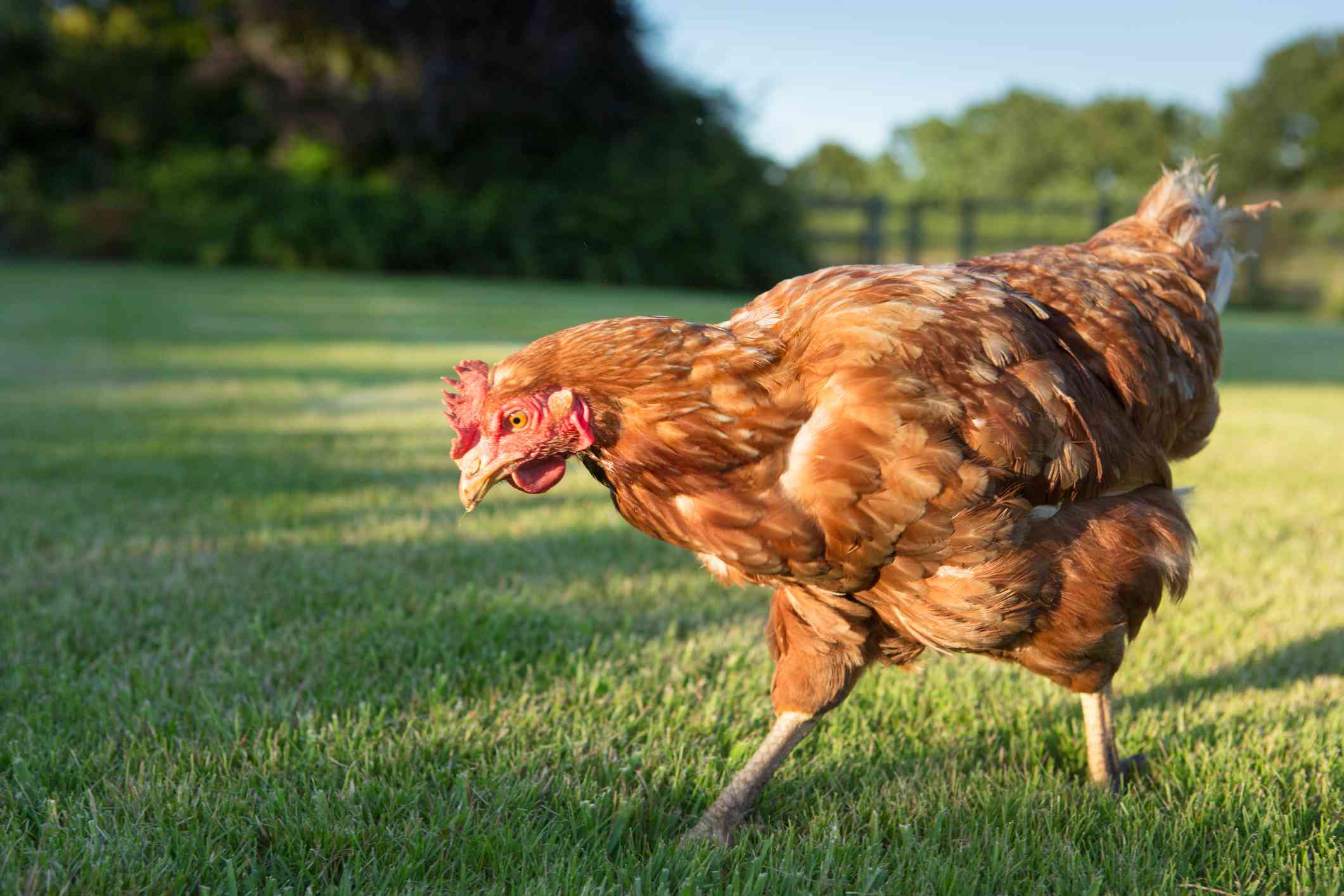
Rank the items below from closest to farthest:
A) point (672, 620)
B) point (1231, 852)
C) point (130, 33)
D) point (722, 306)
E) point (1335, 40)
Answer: point (1231, 852) < point (672, 620) < point (722, 306) < point (130, 33) < point (1335, 40)

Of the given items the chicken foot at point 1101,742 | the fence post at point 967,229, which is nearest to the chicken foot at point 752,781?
the chicken foot at point 1101,742

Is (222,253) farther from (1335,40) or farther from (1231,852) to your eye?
(1335,40)

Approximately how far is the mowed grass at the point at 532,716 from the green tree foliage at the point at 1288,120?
49.4 metres

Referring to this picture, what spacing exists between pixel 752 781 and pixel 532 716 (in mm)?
646

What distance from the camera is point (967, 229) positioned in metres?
25.0

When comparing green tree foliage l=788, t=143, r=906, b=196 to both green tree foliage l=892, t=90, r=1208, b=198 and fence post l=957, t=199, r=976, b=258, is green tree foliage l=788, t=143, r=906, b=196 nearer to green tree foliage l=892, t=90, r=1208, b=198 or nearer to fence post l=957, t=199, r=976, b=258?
green tree foliage l=892, t=90, r=1208, b=198

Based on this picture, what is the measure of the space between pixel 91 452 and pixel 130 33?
2462 centimetres

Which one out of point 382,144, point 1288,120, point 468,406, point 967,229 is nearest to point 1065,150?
point 1288,120

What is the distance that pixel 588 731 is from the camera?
2.49 metres

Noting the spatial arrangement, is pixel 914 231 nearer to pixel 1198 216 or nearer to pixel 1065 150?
pixel 1198 216

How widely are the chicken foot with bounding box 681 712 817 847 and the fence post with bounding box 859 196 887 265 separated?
22.6 m

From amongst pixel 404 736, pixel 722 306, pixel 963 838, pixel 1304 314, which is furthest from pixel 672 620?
pixel 1304 314

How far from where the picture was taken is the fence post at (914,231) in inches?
952

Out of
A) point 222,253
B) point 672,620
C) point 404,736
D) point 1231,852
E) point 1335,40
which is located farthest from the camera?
point 1335,40
